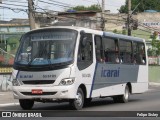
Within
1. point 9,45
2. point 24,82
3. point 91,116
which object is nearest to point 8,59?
point 9,45

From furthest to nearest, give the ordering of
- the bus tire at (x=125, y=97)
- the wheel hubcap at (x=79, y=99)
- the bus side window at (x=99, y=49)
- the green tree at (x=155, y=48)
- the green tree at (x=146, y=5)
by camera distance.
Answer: the green tree at (x=146, y=5) → the green tree at (x=155, y=48) → the bus tire at (x=125, y=97) → the bus side window at (x=99, y=49) → the wheel hubcap at (x=79, y=99)

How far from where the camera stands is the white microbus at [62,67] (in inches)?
669

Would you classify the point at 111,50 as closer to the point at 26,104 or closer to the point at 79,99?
the point at 79,99

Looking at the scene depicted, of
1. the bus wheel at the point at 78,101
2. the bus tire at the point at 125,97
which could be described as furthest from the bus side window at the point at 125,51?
the bus wheel at the point at 78,101

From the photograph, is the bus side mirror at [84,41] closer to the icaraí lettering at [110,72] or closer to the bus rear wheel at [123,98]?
the icaraí lettering at [110,72]

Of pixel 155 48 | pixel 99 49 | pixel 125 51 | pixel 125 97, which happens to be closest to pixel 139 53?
pixel 125 51

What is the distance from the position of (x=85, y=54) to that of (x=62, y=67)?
142cm

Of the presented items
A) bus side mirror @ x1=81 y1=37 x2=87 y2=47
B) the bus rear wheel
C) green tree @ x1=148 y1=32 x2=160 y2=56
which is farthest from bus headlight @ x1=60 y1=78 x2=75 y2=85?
green tree @ x1=148 y1=32 x2=160 y2=56

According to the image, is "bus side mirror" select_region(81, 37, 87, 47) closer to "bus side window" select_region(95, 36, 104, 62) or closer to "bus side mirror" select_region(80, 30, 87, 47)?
"bus side mirror" select_region(80, 30, 87, 47)

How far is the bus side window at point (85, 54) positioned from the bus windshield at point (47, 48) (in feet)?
1.42

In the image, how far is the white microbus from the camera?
55.8 ft

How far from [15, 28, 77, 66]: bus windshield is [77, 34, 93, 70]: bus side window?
0.43 metres

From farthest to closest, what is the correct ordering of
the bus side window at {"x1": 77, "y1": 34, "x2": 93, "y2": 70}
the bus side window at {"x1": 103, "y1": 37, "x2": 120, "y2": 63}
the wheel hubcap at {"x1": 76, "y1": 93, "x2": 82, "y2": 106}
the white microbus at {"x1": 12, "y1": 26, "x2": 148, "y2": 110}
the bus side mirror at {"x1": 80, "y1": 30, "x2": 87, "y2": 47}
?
1. the bus side window at {"x1": 103, "y1": 37, "x2": 120, "y2": 63}
2. the bus side mirror at {"x1": 80, "y1": 30, "x2": 87, "y2": 47}
3. the bus side window at {"x1": 77, "y1": 34, "x2": 93, "y2": 70}
4. the wheel hubcap at {"x1": 76, "y1": 93, "x2": 82, "y2": 106}
5. the white microbus at {"x1": 12, "y1": 26, "x2": 148, "y2": 110}

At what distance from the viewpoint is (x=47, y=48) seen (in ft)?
57.8
